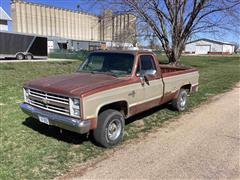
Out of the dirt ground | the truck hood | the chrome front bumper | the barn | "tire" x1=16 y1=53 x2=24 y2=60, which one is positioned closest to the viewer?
the dirt ground

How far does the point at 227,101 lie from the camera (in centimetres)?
923

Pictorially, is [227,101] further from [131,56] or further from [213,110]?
[131,56]

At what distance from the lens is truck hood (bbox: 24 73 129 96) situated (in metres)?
4.27

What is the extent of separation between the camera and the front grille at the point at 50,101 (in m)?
4.34

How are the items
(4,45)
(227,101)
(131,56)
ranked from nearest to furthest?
(131,56)
(227,101)
(4,45)

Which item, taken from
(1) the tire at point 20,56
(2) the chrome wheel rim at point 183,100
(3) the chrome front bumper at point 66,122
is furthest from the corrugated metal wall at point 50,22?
(3) the chrome front bumper at point 66,122

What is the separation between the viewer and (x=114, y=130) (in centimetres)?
497

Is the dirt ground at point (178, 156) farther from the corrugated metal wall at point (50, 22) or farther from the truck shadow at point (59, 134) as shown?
the corrugated metal wall at point (50, 22)

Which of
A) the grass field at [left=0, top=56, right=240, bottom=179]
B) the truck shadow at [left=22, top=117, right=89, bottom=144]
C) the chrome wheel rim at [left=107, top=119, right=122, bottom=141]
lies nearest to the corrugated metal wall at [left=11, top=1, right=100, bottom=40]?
the grass field at [left=0, top=56, right=240, bottom=179]

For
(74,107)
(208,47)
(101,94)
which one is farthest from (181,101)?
(208,47)

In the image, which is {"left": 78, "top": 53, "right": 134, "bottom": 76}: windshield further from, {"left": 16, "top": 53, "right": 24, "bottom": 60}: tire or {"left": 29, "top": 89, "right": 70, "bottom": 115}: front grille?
{"left": 16, "top": 53, "right": 24, "bottom": 60}: tire

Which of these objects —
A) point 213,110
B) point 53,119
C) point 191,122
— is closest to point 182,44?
point 213,110

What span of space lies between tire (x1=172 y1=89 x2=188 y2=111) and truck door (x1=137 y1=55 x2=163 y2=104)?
1.23 meters

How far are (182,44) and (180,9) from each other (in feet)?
8.97
